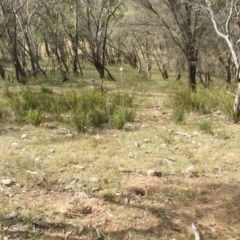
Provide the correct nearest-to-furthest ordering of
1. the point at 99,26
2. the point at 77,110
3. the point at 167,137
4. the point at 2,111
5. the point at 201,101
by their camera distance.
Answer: the point at 167,137
the point at 77,110
the point at 2,111
the point at 201,101
the point at 99,26

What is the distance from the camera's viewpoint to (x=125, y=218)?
164 inches

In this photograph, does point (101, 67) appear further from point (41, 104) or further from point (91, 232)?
point (91, 232)

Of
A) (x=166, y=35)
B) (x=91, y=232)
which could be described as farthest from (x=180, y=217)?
(x=166, y=35)

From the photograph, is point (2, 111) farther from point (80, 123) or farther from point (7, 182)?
point (7, 182)

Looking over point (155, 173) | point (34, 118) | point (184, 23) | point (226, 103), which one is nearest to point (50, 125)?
point (34, 118)

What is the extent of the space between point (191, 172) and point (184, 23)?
31.6 ft

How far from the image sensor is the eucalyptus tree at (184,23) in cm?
1399

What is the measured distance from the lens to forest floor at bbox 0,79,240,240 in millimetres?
4023

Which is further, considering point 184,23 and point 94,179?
point 184,23

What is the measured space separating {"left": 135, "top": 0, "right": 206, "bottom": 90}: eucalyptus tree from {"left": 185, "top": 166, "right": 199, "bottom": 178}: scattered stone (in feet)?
27.4

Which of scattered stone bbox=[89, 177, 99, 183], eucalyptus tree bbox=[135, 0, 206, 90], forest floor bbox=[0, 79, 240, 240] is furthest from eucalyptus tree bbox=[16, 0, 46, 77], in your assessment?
scattered stone bbox=[89, 177, 99, 183]

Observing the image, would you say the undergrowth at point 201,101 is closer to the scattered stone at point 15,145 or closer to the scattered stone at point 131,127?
the scattered stone at point 131,127

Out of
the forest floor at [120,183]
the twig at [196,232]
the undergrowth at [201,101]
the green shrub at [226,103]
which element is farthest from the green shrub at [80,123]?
the twig at [196,232]

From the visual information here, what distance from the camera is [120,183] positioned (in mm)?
4977
